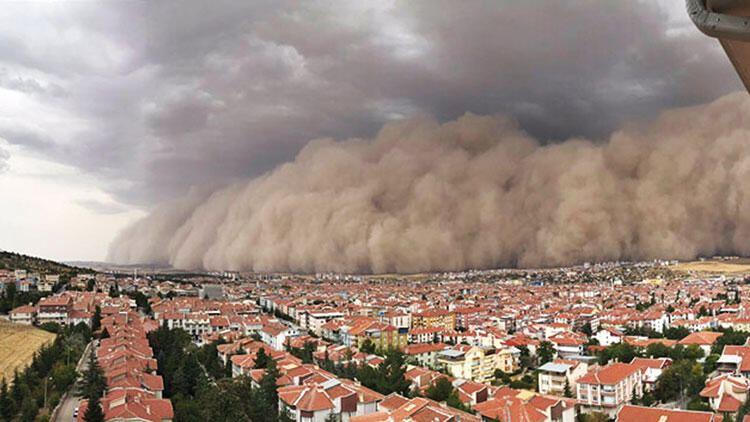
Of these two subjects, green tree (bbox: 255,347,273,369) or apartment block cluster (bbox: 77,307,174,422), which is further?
green tree (bbox: 255,347,273,369)

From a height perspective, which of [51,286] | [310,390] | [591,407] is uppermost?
[51,286]

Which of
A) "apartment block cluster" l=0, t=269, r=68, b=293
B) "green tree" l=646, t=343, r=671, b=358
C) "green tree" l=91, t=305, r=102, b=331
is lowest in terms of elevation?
"green tree" l=646, t=343, r=671, b=358

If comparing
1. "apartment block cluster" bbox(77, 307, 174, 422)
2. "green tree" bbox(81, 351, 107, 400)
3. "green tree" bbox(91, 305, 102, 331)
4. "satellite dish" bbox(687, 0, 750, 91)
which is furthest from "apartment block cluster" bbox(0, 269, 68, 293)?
"satellite dish" bbox(687, 0, 750, 91)

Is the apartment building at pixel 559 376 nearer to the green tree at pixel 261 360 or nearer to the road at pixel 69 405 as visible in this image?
the green tree at pixel 261 360

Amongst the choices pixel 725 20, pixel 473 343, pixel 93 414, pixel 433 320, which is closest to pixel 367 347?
pixel 473 343

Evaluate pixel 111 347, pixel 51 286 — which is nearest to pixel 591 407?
pixel 111 347

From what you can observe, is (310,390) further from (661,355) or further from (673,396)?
(661,355)

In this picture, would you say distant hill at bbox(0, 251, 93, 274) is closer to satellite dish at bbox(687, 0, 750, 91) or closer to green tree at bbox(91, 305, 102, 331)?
green tree at bbox(91, 305, 102, 331)
